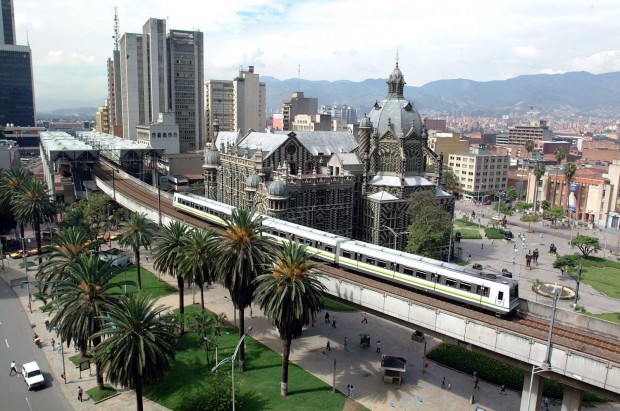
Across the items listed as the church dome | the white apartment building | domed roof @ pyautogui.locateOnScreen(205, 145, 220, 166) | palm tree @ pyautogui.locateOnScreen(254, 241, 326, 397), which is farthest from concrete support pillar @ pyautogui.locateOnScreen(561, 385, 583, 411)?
the white apartment building

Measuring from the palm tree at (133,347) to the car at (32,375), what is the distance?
1265 cm

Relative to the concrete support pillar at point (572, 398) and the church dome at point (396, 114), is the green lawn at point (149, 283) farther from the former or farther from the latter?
the concrete support pillar at point (572, 398)

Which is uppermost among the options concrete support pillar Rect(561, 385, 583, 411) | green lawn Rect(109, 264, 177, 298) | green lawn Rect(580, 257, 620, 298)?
concrete support pillar Rect(561, 385, 583, 411)

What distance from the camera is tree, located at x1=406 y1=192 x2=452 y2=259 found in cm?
7838

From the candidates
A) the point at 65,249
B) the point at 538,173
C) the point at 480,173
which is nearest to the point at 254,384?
the point at 65,249

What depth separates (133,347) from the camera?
3756cm

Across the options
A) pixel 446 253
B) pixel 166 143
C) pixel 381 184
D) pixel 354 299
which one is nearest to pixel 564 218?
pixel 446 253

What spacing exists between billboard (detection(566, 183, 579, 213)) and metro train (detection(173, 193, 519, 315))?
345 feet

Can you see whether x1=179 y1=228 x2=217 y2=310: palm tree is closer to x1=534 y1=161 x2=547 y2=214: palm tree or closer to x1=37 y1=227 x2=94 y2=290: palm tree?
x1=37 y1=227 x2=94 y2=290: palm tree

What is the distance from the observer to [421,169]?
327 ft

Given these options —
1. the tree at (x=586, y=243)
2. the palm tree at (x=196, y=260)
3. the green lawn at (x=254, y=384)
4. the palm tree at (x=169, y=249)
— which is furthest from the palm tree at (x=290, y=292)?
the tree at (x=586, y=243)

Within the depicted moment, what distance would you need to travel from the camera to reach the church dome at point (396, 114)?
3829 inches

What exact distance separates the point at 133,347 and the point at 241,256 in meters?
13.1

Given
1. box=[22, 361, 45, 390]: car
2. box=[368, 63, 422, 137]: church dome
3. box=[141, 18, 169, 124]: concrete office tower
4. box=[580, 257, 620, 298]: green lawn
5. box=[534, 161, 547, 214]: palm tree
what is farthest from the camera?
box=[141, 18, 169, 124]: concrete office tower
